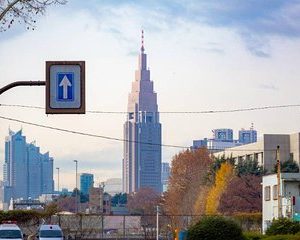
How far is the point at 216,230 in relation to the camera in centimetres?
5247

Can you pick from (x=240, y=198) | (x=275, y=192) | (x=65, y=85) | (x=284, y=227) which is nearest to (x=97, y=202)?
(x=240, y=198)

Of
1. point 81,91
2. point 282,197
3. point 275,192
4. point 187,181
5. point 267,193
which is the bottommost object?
point 282,197

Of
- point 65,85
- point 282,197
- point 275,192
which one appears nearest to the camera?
point 65,85

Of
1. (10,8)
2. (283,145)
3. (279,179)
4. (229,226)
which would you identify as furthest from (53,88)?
(283,145)

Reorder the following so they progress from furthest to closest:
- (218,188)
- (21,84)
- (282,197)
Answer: (218,188) < (282,197) < (21,84)

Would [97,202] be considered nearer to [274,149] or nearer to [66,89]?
[274,149]

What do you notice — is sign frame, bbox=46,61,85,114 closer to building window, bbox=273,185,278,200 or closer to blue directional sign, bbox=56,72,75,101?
blue directional sign, bbox=56,72,75,101

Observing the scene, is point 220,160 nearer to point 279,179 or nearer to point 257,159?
point 257,159

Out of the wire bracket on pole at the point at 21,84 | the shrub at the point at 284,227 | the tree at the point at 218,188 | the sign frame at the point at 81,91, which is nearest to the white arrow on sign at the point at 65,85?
the sign frame at the point at 81,91

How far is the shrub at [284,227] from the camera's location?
56594mm

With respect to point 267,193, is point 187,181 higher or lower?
higher

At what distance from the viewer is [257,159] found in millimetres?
128500

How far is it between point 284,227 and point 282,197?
1610cm

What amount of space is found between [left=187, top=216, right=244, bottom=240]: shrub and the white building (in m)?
12.9
